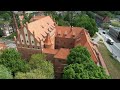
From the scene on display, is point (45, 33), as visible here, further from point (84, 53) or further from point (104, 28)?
point (104, 28)

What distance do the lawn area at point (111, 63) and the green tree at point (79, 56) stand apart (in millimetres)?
2479

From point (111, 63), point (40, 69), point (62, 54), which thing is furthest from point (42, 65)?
point (111, 63)

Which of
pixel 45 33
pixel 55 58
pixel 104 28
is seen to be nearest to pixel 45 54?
pixel 55 58

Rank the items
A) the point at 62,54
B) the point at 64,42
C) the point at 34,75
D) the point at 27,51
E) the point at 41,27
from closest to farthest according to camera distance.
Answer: the point at 34,75 → the point at 62,54 → the point at 27,51 → the point at 41,27 → the point at 64,42

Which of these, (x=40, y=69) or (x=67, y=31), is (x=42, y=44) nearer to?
(x=40, y=69)

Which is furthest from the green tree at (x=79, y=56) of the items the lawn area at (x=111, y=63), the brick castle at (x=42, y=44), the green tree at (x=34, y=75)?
the lawn area at (x=111, y=63)

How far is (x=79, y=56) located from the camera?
28.6 ft

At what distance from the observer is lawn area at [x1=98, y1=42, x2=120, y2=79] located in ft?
35.4

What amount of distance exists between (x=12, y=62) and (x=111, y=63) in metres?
6.04

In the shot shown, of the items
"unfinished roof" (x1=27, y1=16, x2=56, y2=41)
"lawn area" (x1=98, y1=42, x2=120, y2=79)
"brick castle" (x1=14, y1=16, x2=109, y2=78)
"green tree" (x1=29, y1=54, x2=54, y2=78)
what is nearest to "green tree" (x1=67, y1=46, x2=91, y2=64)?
"brick castle" (x1=14, y1=16, x2=109, y2=78)

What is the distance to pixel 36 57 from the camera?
30.1 feet

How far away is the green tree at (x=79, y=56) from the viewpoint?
8555mm

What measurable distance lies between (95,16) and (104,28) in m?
2.47

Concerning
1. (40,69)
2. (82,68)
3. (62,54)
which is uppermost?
(82,68)
